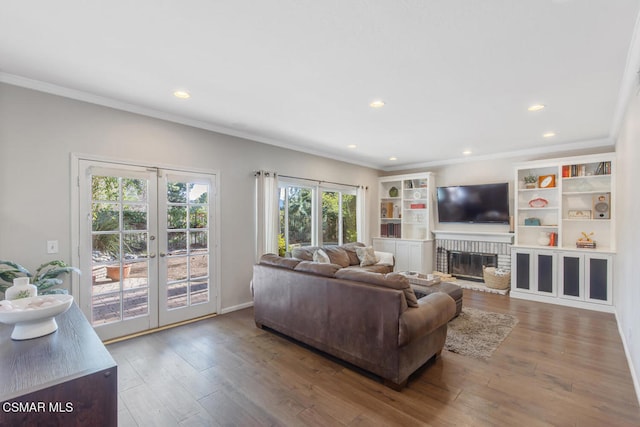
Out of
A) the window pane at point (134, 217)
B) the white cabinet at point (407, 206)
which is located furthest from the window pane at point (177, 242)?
the white cabinet at point (407, 206)

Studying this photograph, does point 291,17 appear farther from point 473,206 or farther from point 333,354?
point 473,206

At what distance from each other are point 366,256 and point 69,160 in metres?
4.53

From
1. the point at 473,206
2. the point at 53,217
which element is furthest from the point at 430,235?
the point at 53,217

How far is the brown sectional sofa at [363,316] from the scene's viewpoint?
7.91 feet

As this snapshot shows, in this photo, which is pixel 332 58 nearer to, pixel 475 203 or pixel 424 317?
pixel 424 317

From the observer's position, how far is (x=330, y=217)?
6.36m

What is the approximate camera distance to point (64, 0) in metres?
1.80

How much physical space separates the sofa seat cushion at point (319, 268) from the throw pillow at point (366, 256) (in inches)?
100

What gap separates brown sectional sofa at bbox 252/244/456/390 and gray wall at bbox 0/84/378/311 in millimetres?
1386

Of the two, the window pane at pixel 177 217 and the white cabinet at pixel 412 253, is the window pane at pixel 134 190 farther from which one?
the white cabinet at pixel 412 253

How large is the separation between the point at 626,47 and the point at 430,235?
4.88m

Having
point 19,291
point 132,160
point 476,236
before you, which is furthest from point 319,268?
point 476,236

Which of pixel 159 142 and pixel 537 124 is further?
pixel 537 124

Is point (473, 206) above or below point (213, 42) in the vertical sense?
below
